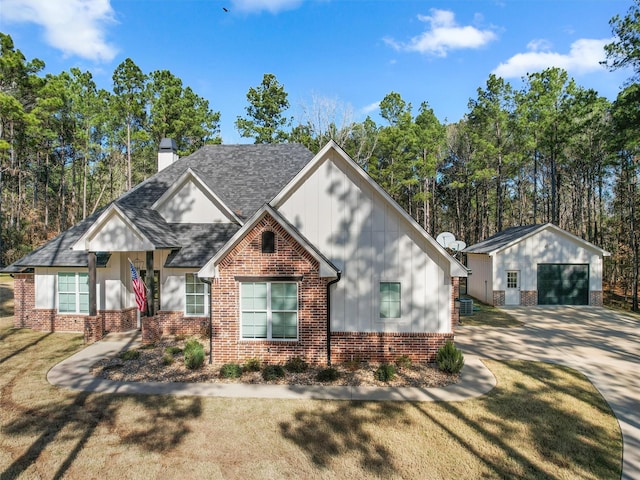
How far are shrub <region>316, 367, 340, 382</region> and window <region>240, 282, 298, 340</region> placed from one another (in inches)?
59.2

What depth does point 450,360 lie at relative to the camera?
32.5 feet

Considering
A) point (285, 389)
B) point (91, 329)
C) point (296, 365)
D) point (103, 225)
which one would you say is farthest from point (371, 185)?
point (91, 329)

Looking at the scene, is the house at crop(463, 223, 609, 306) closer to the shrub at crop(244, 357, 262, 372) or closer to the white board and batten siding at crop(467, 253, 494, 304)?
the white board and batten siding at crop(467, 253, 494, 304)

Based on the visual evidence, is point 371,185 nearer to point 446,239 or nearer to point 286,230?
point 286,230

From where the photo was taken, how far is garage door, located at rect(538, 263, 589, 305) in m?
21.4

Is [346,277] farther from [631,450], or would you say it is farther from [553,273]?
[553,273]

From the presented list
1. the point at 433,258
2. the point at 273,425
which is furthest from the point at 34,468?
the point at 433,258

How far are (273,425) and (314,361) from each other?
3463mm

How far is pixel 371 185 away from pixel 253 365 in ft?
22.0

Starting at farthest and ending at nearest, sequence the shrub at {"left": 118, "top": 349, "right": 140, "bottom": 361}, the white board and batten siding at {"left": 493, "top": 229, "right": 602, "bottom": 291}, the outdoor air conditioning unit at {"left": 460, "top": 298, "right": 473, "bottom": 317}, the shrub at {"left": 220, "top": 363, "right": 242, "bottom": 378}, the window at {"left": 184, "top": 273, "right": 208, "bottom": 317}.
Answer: the white board and batten siding at {"left": 493, "top": 229, "right": 602, "bottom": 291} → the outdoor air conditioning unit at {"left": 460, "top": 298, "right": 473, "bottom": 317} → the window at {"left": 184, "top": 273, "right": 208, "bottom": 317} → the shrub at {"left": 118, "top": 349, "right": 140, "bottom": 361} → the shrub at {"left": 220, "top": 363, "right": 242, "bottom": 378}

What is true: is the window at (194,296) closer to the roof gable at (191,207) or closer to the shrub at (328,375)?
the roof gable at (191,207)

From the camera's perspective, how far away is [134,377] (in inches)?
387

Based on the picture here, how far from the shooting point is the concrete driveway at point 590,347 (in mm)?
7961

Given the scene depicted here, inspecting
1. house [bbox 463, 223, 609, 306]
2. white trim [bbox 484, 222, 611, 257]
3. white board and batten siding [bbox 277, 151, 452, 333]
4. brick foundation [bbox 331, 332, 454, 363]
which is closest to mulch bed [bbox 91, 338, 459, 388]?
brick foundation [bbox 331, 332, 454, 363]
